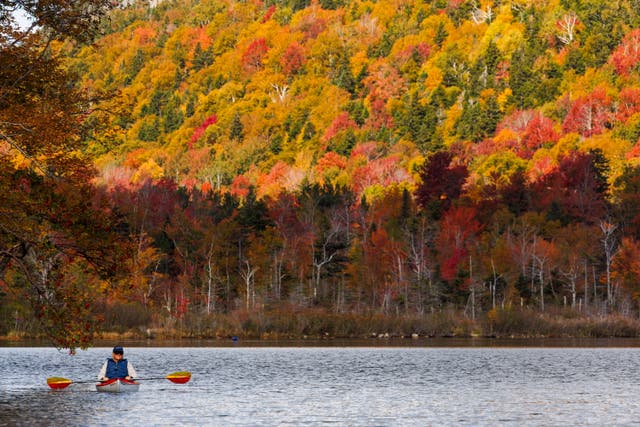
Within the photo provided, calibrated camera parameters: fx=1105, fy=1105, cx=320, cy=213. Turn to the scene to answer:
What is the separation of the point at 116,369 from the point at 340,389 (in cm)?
879

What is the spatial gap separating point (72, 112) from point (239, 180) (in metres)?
158

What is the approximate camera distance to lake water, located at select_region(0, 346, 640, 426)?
111ft

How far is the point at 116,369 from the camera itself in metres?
42.2

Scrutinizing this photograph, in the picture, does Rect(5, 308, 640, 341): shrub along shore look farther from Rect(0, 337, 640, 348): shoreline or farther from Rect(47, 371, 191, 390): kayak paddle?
Rect(47, 371, 191, 390): kayak paddle

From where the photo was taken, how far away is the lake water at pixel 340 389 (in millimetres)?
33969

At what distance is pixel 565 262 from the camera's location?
9744cm

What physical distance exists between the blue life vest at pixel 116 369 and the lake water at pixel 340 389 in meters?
0.84

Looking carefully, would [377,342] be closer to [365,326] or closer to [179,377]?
[365,326]

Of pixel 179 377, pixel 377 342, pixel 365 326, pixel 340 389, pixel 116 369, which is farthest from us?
pixel 365 326

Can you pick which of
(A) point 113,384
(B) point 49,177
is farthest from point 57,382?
(B) point 49,177

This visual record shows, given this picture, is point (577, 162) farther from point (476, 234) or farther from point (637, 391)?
point (637, 391)

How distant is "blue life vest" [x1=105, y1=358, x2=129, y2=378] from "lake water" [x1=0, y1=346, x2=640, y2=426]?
0.84 metres

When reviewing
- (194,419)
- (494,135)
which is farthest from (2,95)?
(494,135)

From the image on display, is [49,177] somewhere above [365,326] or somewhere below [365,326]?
above
